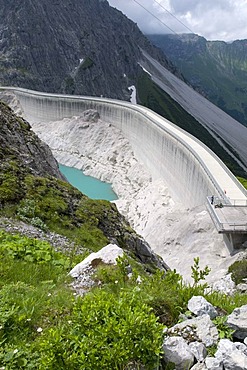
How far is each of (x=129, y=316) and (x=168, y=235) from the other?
21521 mm

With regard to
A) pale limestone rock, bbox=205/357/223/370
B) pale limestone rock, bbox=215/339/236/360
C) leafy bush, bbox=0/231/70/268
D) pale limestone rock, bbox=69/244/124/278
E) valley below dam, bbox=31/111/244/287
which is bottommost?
valley below dam, bbox=31/111/244/287

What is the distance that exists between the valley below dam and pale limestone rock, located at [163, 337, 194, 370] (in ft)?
36.1

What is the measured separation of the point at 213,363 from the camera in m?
3.32

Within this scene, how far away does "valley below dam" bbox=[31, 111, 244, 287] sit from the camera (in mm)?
20656

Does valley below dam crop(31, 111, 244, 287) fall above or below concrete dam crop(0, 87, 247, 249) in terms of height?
below

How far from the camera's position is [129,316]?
Result: 3.41 metres

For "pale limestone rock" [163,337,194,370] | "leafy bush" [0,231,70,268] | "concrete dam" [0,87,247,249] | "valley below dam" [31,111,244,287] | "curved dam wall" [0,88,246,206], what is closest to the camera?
"pale limestone rock" [163,337,194,370]

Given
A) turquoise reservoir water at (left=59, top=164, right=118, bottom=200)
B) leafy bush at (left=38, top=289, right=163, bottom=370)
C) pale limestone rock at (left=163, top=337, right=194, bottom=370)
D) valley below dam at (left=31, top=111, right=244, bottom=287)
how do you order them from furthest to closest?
→ turquoise reservoir water at (left=59, top=164, right=118, bottom=200) < valley below dam at (left=31, top=111, right=244, bottom=287) < pale limestone rock at (left=163, top=337, right=194, bottom=370) < leafy bush at (left=38, top=289, right=163, bottom=370)

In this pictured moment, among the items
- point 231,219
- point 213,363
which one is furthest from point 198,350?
point 231,219

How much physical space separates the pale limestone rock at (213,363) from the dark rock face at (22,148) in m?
12.3

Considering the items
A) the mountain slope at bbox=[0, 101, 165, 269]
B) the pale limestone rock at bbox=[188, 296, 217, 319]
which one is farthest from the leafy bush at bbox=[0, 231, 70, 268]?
the pale limestone rock at bbox=[188, 296, 217, 319]

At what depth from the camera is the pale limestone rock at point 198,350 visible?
3599 mm

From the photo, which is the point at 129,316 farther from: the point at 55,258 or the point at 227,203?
the point at 227,203

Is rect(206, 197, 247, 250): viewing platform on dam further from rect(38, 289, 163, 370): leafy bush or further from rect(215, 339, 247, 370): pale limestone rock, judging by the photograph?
rect(38, 289, 163, 370): leafy bush
